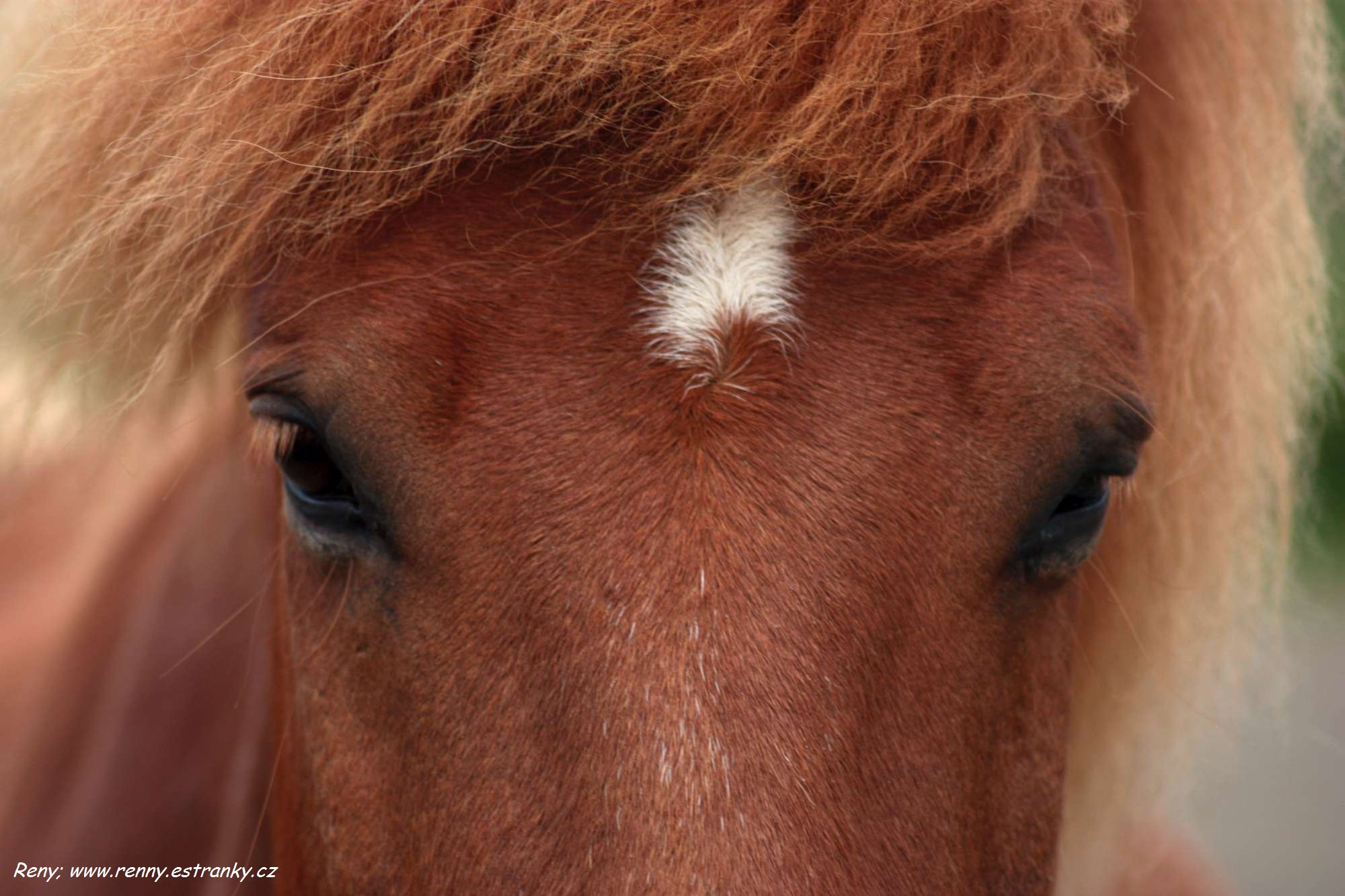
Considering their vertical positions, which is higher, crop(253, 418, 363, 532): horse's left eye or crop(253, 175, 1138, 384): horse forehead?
crop(253, 175, 1138, 384): horse forehead

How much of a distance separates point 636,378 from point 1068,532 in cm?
52

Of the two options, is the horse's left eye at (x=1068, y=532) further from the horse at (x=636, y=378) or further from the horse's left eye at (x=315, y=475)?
the horse's left eye at (x=315, y=475)

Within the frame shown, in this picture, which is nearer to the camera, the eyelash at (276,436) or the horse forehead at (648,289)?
the horse forehead at (648,289)

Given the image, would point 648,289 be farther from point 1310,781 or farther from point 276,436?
point 1310,781

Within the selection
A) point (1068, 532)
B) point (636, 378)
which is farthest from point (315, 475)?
point (1068, 532)

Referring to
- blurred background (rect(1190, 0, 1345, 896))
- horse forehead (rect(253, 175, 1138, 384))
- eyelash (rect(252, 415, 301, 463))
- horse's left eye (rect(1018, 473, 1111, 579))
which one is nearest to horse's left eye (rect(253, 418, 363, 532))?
eyelash (rect(252, 415, 301, 463))

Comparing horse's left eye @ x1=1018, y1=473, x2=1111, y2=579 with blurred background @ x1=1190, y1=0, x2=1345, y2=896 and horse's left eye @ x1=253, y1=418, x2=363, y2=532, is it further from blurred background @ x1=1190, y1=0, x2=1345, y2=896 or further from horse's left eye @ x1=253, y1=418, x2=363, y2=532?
blurred background @ x1=1190, y1=0, x2=1345, y2=896

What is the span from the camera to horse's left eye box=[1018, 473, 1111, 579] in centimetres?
129

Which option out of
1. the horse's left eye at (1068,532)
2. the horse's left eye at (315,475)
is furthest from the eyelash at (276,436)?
the horse's left eye at (1068,532)

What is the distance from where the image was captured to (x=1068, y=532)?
4.32 feet

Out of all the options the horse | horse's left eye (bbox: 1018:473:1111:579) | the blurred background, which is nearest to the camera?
the horse

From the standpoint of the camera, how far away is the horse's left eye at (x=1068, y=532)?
1289mm

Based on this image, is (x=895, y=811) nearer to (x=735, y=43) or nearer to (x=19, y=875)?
(x=735, y=43)

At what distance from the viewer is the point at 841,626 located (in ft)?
3.70
